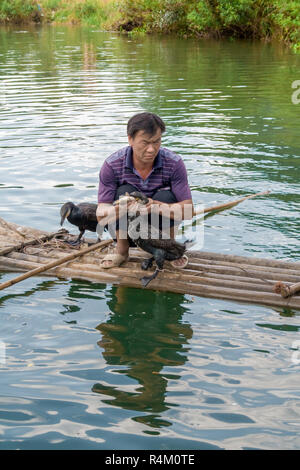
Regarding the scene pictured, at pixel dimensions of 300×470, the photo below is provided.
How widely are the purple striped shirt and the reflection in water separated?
2.37ft

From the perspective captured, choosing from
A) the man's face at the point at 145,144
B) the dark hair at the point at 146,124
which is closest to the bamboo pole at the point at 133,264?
the man's face at the point at 145,144

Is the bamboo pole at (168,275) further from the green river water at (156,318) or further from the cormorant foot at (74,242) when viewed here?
the cormorant foot at (74,242)

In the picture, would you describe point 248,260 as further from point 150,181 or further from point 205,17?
point 205,17

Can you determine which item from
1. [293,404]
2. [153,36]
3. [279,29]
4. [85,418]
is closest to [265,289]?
[293,404]

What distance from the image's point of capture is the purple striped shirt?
4215mm

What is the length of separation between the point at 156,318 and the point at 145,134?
121 cm

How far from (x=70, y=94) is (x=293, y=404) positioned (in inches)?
404

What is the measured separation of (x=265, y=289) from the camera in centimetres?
414

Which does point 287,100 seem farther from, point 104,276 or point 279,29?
point 279,29

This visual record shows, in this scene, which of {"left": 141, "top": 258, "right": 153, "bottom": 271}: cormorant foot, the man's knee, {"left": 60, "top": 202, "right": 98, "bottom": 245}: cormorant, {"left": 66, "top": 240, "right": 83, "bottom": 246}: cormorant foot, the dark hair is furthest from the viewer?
{"left": 66, "top": 240, "right": 83, "bottom": 246}: cormorant foot

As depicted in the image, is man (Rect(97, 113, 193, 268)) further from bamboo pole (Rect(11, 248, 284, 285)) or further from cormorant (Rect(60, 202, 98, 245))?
cormorant (Rect(60, 202, 98, 245))

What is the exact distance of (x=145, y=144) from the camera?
3.99 metres

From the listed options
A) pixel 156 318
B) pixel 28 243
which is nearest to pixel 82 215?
pixel 28 243

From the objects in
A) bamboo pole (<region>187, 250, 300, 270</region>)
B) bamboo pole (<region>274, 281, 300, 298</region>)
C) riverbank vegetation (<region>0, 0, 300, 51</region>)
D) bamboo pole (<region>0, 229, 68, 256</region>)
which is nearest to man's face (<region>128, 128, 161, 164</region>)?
bamboo pole (<region>187, 250, 300, 270</region>)
